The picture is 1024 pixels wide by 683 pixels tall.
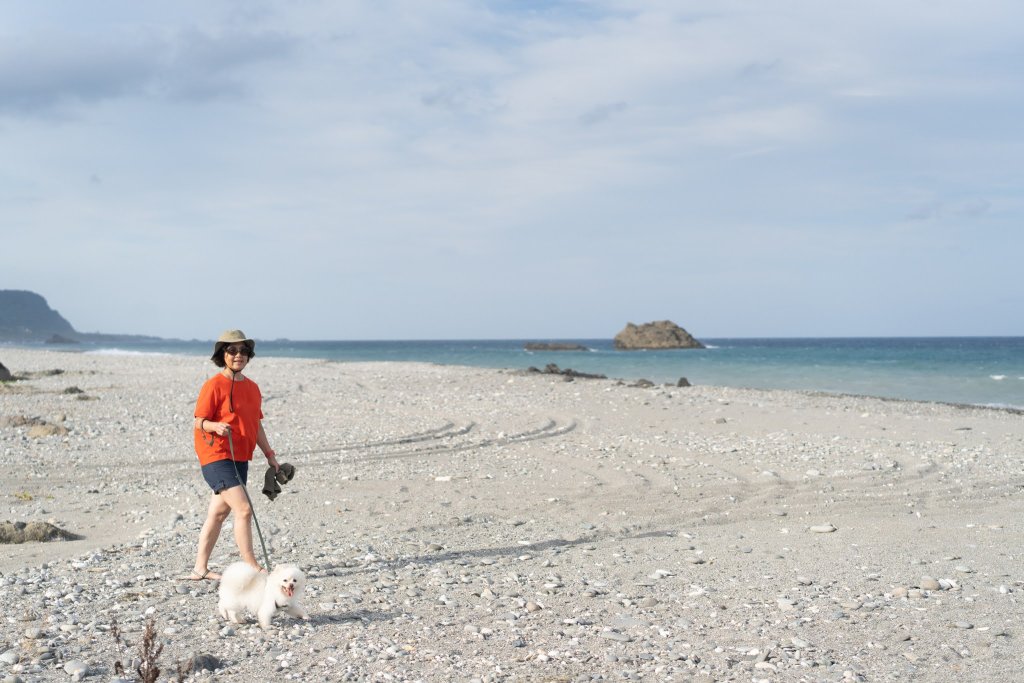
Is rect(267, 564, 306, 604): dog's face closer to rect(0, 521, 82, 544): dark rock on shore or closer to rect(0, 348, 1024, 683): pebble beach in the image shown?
rect(0, 348, 1024, 683): pebble beach

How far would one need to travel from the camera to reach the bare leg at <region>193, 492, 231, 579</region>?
21.3 ft

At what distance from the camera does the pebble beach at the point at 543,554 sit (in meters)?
5.29

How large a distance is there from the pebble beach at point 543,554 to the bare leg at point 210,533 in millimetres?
236

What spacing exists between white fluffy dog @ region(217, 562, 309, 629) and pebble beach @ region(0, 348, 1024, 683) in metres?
0.14

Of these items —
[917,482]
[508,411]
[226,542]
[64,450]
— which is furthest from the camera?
[508,411]

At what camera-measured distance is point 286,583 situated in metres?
5.53

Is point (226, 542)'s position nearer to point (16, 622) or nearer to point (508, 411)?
point (16, 622)

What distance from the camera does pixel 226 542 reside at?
8031 millimetres

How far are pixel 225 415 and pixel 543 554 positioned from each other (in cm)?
303

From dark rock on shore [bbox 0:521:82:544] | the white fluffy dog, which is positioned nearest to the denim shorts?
the white fluffy dog

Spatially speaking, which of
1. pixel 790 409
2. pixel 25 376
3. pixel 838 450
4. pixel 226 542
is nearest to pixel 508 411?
pixel 790 409

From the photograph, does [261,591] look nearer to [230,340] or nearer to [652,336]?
[230,340]

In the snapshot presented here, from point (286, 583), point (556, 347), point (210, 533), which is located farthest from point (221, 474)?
point (556, 347)

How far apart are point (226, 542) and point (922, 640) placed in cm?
564
